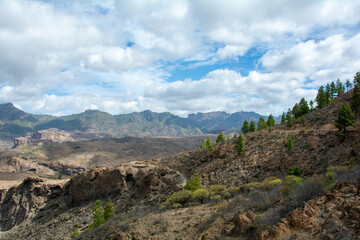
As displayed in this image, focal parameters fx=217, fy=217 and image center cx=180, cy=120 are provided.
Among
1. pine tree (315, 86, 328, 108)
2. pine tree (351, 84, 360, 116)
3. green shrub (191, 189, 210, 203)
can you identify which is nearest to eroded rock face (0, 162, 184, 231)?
green shrub (191, 189, 210, 203)

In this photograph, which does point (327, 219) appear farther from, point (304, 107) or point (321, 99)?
point (321, 99)

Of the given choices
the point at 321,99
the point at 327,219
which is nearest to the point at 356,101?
the point at 321,99

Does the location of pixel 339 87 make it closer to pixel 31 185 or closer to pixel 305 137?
→ pixel 305 137

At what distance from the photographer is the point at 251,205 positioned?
14195mm

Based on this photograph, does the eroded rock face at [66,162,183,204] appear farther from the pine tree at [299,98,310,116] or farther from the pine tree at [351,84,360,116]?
the pine tree at [299,98,310,116]

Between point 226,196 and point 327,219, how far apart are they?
42.8 ft

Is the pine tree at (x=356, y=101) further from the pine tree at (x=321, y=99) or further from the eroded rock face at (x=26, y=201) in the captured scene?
the eroded rock face at (x=26, y=201)

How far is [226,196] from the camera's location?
21797 millimetres

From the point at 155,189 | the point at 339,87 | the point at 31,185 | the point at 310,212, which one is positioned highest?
the point at 339,87

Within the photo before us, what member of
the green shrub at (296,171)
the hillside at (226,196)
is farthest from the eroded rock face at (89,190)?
the green shrub at (296,171)

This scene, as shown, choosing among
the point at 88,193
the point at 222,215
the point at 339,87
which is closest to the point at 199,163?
the point at 88,193

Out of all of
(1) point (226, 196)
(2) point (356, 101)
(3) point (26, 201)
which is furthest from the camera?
(3) point (26, 201)

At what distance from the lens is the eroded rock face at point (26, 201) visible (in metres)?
61.6

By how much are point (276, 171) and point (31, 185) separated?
2762 inches
